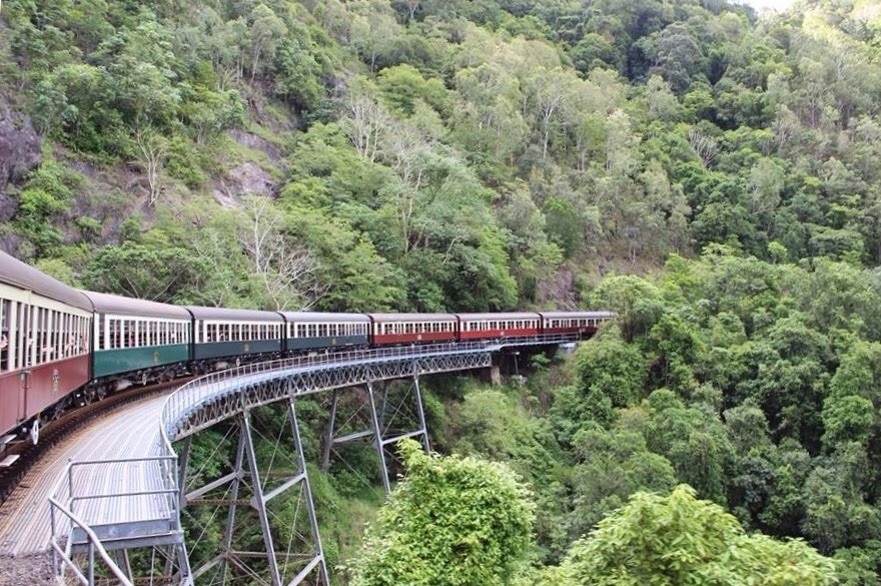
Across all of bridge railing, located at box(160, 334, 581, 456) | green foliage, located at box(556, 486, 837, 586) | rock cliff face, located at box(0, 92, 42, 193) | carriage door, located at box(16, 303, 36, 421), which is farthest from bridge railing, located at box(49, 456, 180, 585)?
rock cliff face, located at box(0, 92, 42, 193)

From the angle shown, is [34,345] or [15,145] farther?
[15,145]

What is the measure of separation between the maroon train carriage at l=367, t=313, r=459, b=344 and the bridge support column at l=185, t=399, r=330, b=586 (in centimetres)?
612

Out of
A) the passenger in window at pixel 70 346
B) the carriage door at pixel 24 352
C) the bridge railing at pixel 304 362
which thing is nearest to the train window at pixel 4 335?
the carriage door at pixel 24 352

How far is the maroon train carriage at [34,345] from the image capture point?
9.30 m

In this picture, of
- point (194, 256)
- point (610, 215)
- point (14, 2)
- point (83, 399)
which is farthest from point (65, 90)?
point (610, 215)

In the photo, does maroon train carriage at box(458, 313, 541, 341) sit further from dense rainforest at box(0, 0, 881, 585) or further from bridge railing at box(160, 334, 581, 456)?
dense rainforest at box(0, 0, 881, 585)

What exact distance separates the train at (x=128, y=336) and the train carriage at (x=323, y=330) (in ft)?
0.12

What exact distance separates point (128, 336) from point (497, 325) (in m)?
21.6

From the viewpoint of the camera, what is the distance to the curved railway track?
1045 centimetres

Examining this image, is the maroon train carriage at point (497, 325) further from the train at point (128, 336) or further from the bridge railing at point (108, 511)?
the bridge railing at point (108, 511)

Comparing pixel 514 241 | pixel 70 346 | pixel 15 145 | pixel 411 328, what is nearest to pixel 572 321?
pixel 514 241

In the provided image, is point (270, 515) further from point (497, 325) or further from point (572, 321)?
point (572, 321)

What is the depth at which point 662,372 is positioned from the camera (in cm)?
3559

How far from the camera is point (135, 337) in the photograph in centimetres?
1806
